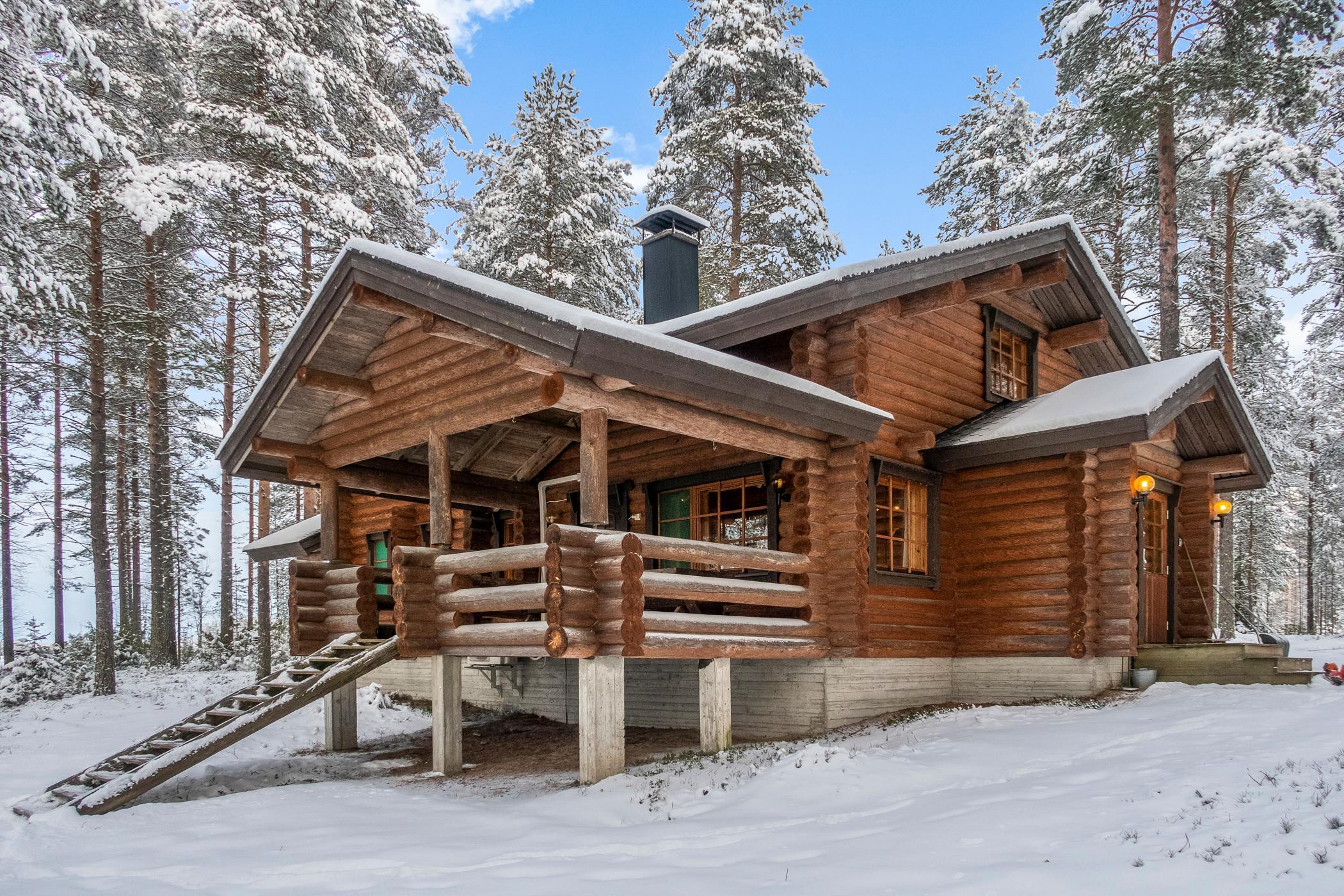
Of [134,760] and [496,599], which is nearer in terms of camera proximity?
[134,760]

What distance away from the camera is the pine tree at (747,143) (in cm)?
2405

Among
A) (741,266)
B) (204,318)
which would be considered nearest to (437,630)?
(741,266)

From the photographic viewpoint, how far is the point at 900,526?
1276 centimetres

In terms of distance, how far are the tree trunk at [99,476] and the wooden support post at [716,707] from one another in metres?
11.7

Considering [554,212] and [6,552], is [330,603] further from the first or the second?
[6,552]

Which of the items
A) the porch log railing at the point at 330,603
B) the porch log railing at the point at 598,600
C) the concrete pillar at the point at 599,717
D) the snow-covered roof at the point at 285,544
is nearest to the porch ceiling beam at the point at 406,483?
the porch log railing at the point at 330,603

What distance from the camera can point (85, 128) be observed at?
14.1 m

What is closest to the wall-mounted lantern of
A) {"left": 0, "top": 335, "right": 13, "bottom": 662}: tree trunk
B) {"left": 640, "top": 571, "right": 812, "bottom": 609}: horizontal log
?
{"left": 640, "top": 571, "right": 812, "bottom": 609}: horizontal log

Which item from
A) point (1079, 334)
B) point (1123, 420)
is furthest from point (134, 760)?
point (1079, 334)

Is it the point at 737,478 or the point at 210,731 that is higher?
the point at 737,478

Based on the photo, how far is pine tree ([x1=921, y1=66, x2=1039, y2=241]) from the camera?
2873 centimetres

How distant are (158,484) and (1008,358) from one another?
63.3 ft

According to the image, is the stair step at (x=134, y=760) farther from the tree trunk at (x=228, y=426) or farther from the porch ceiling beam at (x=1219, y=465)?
the porch ceiling beam at (x=1219, y=465)

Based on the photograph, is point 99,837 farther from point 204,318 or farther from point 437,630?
point 204,318
